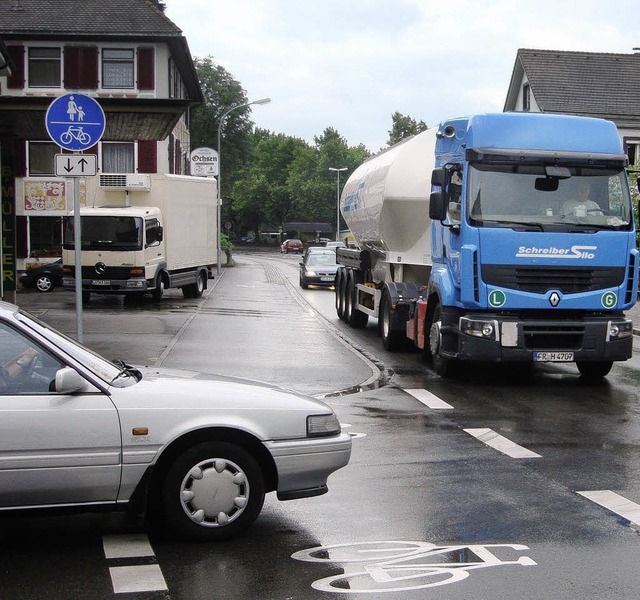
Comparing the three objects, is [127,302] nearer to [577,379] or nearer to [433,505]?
[577,379]

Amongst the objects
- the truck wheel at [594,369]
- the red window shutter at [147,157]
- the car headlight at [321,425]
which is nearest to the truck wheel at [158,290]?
the truck wheel at [594,369]

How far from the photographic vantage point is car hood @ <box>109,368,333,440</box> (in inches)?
232

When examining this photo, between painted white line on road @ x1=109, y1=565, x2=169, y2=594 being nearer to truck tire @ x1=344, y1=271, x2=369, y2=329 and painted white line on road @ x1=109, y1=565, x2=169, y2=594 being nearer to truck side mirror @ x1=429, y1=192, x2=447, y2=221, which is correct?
truck side mirror @ x1=429, y1=192, x2=447, y2=221

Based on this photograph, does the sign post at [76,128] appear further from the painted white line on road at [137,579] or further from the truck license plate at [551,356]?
the painted white line on road at [137,579]

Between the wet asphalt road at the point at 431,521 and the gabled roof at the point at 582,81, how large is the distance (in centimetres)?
3941

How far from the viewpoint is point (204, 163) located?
4956cm

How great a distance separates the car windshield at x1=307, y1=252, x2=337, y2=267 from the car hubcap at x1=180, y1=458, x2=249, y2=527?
116ft

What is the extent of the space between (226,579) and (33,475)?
3.86 feet

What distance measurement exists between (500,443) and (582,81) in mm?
46030

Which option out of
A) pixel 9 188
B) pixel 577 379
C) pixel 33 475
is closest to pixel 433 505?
pixel 33 475

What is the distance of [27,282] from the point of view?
3656cm

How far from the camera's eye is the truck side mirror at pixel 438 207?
1335 centimetres

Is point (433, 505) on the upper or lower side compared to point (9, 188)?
lower

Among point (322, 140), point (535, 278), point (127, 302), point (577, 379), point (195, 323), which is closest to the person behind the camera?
point (535, 278)
